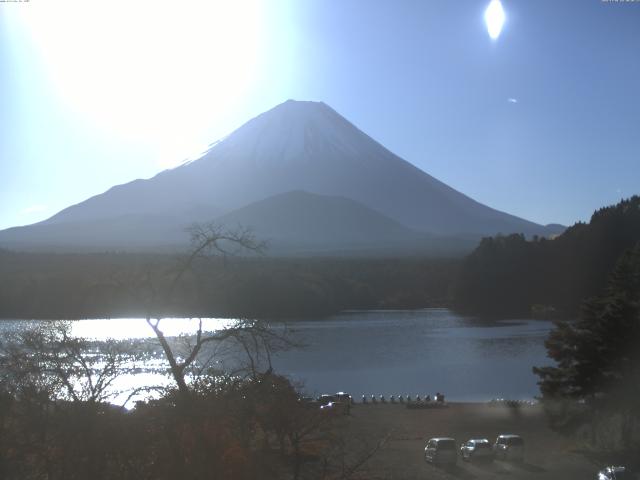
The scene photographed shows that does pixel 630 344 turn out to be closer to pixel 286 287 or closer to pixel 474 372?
pixel 474 372

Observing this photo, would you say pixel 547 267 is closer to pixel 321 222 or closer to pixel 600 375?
pixel 600 375

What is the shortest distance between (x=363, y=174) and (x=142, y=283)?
11430 centimetres

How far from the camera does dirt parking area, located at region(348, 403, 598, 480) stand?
10586mm

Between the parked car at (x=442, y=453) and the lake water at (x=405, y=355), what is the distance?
3.65 metres

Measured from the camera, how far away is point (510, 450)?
1152 centimetres

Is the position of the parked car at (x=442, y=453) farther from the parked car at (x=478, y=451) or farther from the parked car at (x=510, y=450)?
the parked car at (x=510, y=450)

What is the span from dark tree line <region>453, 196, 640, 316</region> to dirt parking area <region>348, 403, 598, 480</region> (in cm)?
3078

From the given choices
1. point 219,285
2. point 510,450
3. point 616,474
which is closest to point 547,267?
point 510,450

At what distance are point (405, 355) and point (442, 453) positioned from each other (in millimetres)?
18158

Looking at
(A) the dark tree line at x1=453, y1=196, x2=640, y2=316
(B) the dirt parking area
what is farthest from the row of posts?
(A) the dark tree line at x1=453, y1=196, x2=640, y2=316

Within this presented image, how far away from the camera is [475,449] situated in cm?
1163

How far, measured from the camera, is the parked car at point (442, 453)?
1120 cm

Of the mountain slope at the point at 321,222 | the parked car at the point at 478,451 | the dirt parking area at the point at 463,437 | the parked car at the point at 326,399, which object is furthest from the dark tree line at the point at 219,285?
the mountain slope at the point at 321,222

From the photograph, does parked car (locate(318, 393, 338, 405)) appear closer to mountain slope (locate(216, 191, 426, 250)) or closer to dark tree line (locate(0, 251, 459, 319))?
dark tree line (locate(0, 251, 459, 319))
